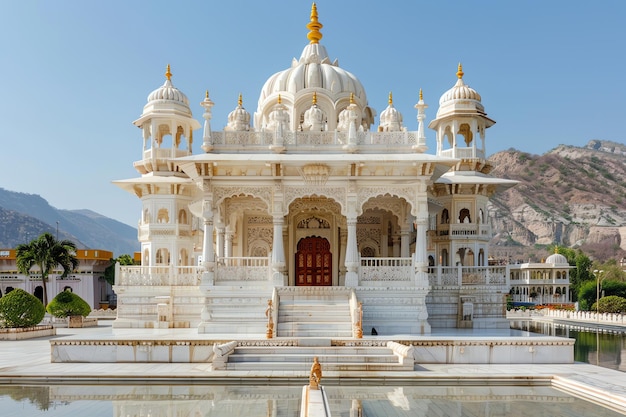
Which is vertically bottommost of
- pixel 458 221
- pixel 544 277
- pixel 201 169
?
pixel 544 277

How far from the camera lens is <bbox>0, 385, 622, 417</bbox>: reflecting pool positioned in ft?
28.5

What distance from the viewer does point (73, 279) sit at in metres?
48.4

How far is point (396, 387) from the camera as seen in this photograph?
10844 mm

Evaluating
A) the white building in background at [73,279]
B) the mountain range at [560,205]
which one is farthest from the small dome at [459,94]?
the mountain range at [560,205]

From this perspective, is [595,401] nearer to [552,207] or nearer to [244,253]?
[244,253]

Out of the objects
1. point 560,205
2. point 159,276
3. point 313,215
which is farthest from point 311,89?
point 560,205

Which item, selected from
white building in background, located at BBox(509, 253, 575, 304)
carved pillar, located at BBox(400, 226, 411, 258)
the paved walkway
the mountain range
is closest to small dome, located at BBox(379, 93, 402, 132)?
carved pillar, located at BBox(400, 226, 411, 258)

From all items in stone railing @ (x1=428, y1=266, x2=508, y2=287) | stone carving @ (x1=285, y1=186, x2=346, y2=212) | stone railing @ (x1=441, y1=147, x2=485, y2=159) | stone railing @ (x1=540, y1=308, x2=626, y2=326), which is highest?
stone railing @ (x1=441, y1=147, x2=485, y2=159)

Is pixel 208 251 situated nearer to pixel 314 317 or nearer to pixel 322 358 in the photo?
pixel 314 317

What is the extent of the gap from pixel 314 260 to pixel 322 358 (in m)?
8.39

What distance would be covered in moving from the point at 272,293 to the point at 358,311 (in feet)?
8.51

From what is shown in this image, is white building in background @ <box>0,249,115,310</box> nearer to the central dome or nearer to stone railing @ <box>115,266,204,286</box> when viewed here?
stone railing @ <box>115,266,204,286</box>

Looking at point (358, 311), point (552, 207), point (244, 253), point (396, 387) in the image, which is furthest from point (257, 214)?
point (552, 207)

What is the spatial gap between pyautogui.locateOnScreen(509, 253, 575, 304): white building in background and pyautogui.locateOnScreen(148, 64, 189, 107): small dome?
45.9 metres
